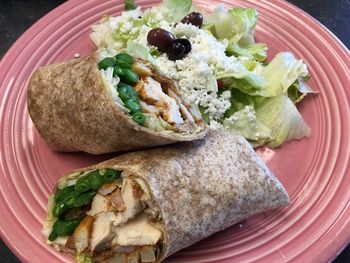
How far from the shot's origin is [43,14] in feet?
10.6

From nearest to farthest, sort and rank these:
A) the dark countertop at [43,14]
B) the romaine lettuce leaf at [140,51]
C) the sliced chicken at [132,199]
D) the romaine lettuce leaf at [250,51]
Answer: the sliced chicken at [132,199], the romaine lettuce leaf at [140,51], the romaine lettuce leaf at [250,51], the dark countertop at [43,14]

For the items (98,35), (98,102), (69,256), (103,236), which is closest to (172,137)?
(98,102)

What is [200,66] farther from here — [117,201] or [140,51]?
[117,201]

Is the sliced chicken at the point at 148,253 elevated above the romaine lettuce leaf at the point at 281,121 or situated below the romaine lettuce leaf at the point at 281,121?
below

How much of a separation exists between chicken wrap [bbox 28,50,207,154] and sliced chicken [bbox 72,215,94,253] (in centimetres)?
34

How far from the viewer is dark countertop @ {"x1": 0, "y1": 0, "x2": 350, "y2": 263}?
125 inches

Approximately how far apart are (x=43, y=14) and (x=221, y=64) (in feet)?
4.57

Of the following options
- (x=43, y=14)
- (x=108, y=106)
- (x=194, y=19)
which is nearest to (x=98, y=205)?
(x=108, y=106)

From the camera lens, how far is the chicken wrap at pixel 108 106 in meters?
1.97

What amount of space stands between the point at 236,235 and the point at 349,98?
0.96 metres

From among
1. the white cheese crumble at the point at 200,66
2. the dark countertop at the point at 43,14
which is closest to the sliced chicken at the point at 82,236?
the white cheese crumble at the point at 200,66

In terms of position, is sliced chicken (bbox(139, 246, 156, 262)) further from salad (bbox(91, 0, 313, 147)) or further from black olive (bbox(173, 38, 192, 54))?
black olive (bbox(173, 38, 192, 54))

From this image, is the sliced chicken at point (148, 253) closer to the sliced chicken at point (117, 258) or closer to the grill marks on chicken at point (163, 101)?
the sliced chicken at point (117, 258)

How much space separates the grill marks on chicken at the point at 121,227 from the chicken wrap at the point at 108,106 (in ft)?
0.70
